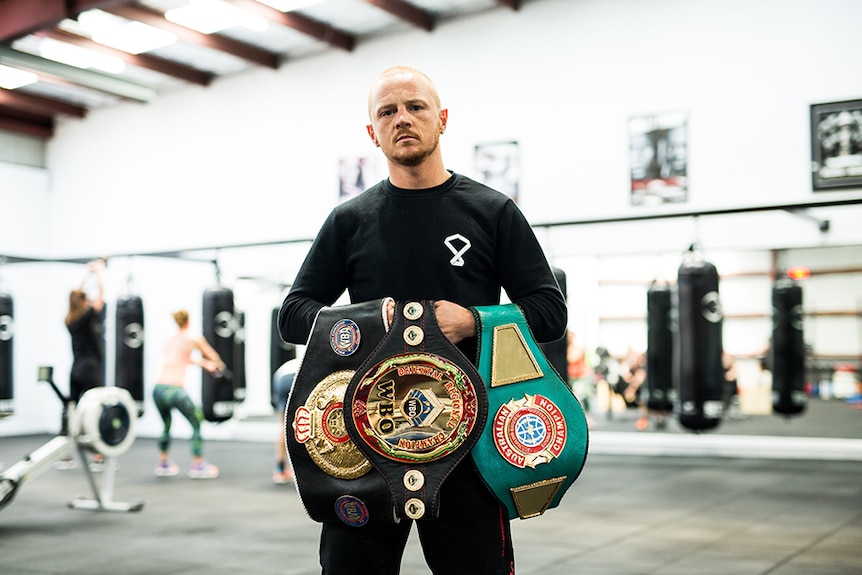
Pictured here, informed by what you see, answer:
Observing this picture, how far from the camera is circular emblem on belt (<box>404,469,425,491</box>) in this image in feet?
5.07

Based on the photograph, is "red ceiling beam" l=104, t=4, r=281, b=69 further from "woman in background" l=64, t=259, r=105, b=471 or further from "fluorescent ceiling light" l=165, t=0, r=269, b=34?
"woman in background" l=64, t=259, r=105, b=471

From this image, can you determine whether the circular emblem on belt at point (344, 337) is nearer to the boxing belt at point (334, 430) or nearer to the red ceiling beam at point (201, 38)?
the boxing belt at point (334, 430)

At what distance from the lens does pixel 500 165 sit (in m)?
9.72

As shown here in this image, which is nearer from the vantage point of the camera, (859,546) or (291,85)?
(859,546)

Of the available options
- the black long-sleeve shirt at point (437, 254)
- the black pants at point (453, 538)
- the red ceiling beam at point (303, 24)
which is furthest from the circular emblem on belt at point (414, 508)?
the red ceiling beam at point (303, 24)

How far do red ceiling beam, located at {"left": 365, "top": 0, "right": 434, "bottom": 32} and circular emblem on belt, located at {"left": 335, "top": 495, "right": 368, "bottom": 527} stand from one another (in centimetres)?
861

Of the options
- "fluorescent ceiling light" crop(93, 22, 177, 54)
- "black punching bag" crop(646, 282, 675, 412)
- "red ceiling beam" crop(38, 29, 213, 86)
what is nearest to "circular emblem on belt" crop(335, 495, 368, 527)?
"black punching bag" crop(646, 282, 675, 412)

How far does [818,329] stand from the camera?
15.1m

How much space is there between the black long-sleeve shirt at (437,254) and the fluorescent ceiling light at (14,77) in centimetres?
1123

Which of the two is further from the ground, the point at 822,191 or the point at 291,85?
the point at 291,85

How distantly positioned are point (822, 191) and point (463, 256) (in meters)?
7.32

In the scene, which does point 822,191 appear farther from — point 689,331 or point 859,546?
point 859,546

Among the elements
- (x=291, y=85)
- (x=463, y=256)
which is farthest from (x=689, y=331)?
(x=291, y=85)

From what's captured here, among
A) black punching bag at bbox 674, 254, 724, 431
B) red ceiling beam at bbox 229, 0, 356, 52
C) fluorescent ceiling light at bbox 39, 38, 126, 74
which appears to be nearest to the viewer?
black punching bag at bbox 674, 254, 724, 431
